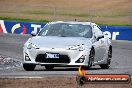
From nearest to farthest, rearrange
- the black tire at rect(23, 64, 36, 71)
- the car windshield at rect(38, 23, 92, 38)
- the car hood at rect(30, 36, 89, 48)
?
the car hood at rect(30, 36, 89, 48) → the black tire at rect(23, 64, 36, 71) → the car windshield at rect(38, 23, 92, 38)

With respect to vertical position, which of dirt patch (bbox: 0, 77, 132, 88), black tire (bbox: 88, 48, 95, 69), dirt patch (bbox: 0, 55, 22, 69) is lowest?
dirt patch (bbox: 0, 55, 22, 69)

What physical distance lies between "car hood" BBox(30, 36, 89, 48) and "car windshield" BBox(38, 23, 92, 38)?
628 mm

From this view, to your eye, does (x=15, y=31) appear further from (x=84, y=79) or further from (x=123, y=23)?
(x=84, y=79)

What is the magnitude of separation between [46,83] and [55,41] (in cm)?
412

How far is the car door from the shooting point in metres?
17.9

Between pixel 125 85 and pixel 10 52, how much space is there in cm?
1500

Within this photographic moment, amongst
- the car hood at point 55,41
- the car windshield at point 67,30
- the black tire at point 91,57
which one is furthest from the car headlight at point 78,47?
the car windshield at point 67,30

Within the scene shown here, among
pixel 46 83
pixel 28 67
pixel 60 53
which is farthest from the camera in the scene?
pixel 28 67

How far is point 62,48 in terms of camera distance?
16.4 meters

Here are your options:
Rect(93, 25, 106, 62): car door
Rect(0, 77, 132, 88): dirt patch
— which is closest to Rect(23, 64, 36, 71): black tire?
Rect(93, 25, 106, 62): car door

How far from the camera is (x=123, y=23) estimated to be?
2211 inches

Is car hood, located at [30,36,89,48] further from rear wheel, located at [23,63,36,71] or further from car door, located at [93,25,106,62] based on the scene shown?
car door, located at [93,25,106,62]

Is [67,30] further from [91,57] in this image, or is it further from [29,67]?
[29,67]

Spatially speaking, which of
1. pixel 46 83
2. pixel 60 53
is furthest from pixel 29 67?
pixel 46 83
